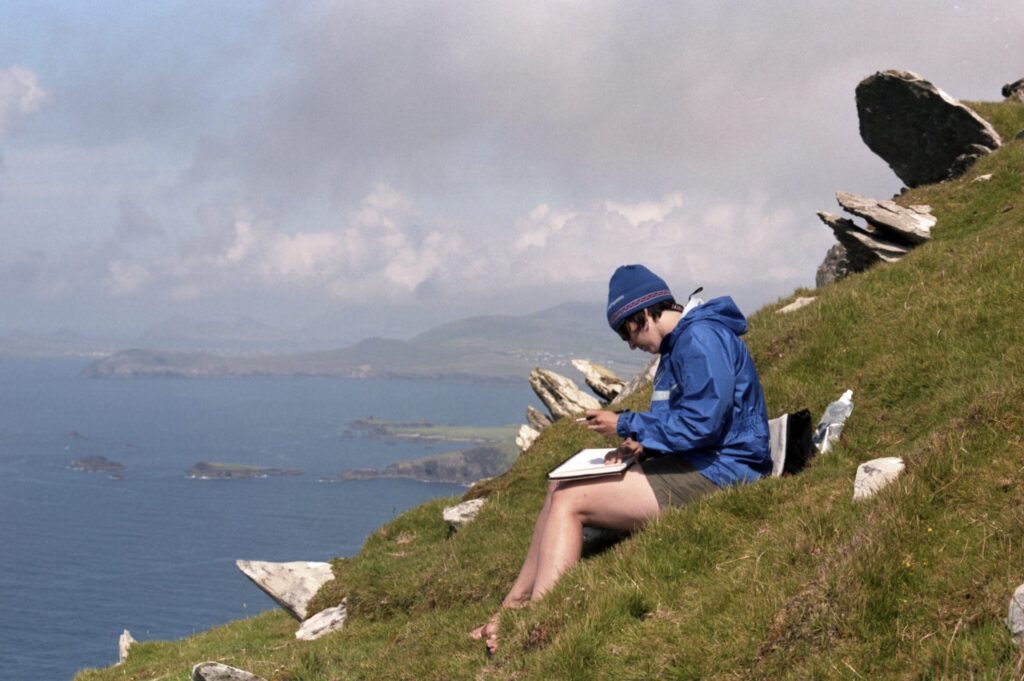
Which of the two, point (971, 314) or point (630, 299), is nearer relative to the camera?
point (630, 299)

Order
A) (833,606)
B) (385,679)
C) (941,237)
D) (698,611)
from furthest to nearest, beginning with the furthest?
1. (941,237)
2. (385,679)
3. (698,611)
4. (833,606)

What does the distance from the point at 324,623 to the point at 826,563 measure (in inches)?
421

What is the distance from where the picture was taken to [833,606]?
625 cm

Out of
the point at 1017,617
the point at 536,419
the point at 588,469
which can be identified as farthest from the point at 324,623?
the point at 536,419

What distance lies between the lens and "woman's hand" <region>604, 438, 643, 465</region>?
853cm

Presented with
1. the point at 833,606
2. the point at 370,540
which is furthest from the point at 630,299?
the point at 370,540

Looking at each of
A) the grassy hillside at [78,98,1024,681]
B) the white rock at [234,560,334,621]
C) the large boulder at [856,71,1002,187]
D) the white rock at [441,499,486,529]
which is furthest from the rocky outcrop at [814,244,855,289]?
the white rock at [234,560,334,621]

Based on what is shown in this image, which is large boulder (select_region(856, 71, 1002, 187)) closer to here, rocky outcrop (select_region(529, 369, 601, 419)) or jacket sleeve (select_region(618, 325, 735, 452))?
rocky outcrop (select_region(529, 369, 601, 419))

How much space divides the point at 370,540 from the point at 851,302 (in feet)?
35.1

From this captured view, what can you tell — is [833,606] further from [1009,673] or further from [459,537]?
[459,537]

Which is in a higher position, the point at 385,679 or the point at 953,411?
the point at 953,411

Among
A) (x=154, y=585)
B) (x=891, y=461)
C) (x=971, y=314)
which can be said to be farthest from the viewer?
(x=154, y=585)

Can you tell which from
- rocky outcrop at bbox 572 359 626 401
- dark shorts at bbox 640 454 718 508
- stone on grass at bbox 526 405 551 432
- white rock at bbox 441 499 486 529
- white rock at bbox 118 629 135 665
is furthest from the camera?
stone on grass at bbox 526 405 551 432

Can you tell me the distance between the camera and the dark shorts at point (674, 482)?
28.6ft
